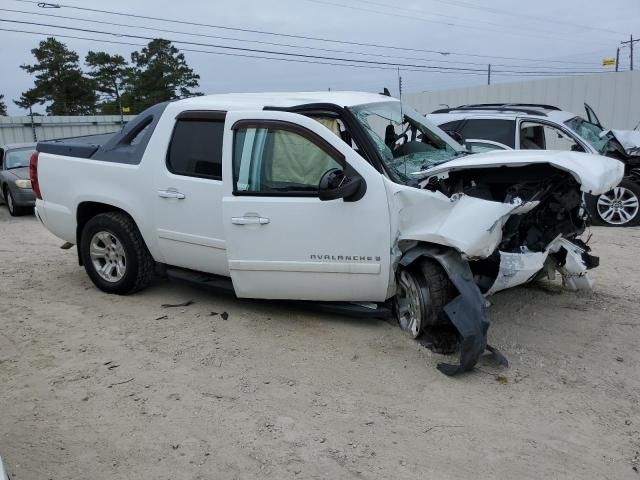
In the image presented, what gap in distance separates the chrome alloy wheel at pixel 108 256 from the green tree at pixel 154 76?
127 feet

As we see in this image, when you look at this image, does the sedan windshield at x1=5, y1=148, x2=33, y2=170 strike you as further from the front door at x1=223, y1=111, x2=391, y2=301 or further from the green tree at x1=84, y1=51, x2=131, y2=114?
the green tree at x1=84, y1=51, x2=131, y2=114

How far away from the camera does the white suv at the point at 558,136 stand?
8.45 meters

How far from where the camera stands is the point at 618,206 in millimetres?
8984

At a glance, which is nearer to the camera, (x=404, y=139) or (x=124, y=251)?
(x=404, y=139)

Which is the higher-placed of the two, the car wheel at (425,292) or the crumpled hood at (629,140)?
the crumpled hood at (629,140)

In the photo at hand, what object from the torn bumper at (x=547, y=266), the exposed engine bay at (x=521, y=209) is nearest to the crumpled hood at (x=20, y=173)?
the exposed engine bay at (x=521, y=209)

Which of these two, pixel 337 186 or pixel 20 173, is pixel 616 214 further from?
pixel 20 173

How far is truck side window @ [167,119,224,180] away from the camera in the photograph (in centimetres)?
489

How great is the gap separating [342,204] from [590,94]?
11474 millimetres

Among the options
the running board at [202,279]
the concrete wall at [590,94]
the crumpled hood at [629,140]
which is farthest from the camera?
the concrete wall at [590,94]

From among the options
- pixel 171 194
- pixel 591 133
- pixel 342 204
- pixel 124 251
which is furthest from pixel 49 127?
pixel 342 204

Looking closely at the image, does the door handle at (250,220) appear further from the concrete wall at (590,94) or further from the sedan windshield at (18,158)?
the concrete wall at (590,94)

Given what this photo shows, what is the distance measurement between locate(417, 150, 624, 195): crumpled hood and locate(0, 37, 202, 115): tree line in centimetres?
4036

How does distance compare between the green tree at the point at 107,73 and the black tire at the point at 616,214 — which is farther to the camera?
the green tree at the point at 107,73
